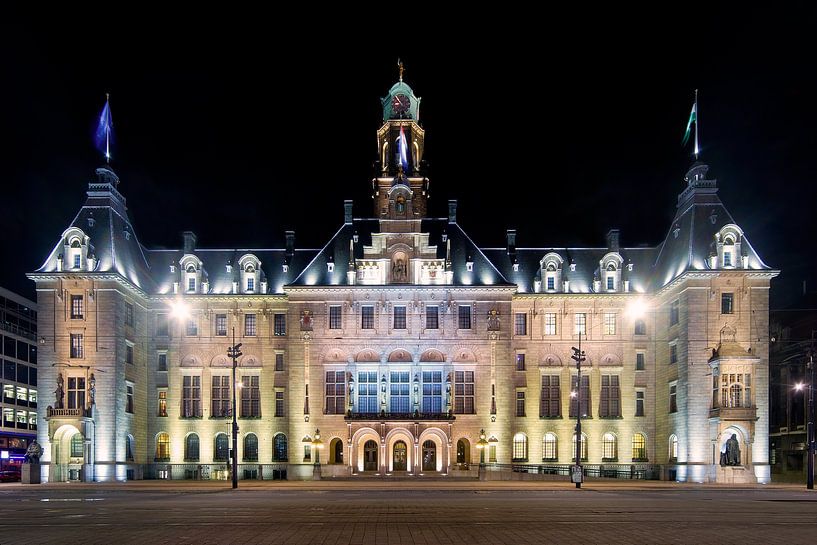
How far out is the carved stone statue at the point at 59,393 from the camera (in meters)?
65.2

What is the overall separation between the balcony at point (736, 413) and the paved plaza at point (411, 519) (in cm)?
1791

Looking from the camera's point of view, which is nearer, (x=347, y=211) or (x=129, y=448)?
(x=129, y=448)

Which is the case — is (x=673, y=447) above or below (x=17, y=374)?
below

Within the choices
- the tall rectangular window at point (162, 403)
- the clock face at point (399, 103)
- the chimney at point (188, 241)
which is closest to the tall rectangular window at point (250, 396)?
the tall rectangular window at point (162, 403)

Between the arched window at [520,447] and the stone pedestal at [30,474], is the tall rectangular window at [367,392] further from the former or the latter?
the stone pedestal at [30,474]

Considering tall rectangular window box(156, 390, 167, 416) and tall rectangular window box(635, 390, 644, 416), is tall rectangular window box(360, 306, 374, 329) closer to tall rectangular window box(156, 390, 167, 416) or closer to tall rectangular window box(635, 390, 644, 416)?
tall rectangular window box(156, 390, 167, 416)

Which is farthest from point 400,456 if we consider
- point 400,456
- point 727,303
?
point 727,303

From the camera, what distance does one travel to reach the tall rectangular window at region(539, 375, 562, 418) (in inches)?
2938

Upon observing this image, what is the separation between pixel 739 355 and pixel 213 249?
1921 inches

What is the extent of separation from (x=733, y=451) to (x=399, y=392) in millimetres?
27801

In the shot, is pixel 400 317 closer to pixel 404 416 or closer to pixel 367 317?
pixel 367 317

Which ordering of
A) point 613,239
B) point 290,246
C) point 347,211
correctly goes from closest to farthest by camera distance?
point 347,211, point 613,239, point 290,246

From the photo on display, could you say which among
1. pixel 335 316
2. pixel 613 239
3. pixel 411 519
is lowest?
pixel 411 519

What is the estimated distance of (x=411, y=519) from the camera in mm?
28141
